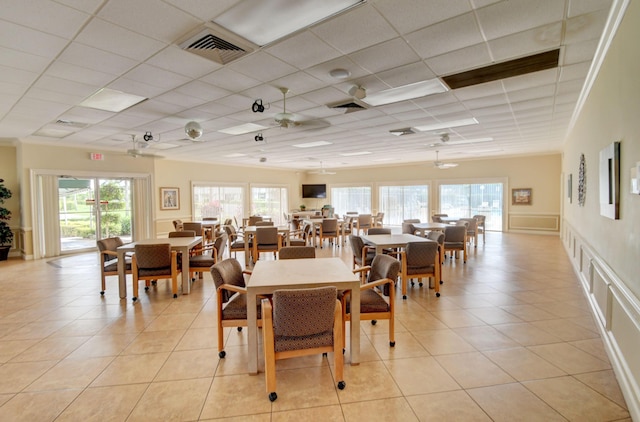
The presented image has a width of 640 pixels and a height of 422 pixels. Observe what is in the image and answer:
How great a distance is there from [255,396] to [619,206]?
3204mm

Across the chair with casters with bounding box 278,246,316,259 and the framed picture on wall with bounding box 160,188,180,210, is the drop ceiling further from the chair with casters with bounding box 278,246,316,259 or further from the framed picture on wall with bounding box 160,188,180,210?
the framed picture on wall with bounding box 160,188,180,210

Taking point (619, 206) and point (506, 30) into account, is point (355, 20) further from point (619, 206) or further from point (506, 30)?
point (619, 206)

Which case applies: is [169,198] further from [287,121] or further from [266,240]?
[287,121]

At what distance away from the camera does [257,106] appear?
4.20 meters

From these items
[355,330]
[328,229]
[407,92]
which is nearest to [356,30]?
[407,92]

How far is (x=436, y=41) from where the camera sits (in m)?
2.85

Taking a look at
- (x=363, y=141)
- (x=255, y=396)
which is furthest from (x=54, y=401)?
(x=363, y=141)

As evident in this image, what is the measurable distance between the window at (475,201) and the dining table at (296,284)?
1064 centimetres

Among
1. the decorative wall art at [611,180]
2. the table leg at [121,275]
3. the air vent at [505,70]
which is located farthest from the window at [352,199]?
the decorative wall art at [611,180]

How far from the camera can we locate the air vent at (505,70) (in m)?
3.27

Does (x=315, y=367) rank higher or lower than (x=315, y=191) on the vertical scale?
lower

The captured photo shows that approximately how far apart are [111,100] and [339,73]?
3.41m

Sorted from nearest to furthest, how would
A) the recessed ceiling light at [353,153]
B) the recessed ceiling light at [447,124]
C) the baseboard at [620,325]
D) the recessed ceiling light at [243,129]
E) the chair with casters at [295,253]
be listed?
the baseboard at [620,325] < the chair with casters at [295,253] < the recessed ceiling light at [447,124] < the recessed ceiling light at [243,129] < the recessed ceiling light at [353,153]

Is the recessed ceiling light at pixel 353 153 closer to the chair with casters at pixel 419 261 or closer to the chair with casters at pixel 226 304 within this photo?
the chair with casters at pixel 419 261
